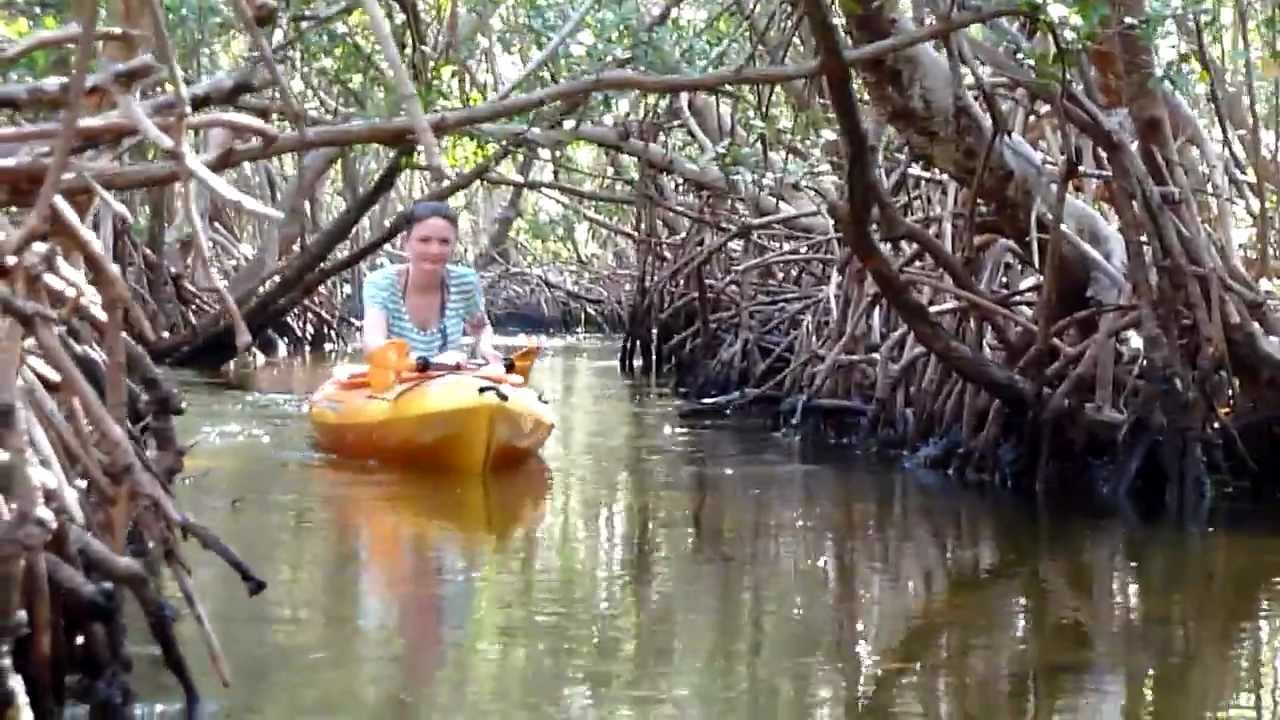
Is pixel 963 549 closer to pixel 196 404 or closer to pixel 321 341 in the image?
pixel 196 404

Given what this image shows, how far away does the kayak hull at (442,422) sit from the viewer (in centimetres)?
685

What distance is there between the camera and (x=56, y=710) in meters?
3.00

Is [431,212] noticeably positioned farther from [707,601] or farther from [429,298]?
[707,601]

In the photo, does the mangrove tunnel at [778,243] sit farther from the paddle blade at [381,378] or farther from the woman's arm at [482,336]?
the paddle blade at [381,378]

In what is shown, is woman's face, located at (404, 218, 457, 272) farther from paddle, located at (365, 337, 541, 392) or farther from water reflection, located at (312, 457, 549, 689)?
water reflection, located at (312, 457, 549, 689)

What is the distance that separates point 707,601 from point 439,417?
250cm

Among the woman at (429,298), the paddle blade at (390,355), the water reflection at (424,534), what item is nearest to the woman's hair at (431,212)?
the woman at (429,298)

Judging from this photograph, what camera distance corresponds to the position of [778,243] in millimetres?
11414

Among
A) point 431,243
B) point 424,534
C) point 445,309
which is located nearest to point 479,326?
point 445,309

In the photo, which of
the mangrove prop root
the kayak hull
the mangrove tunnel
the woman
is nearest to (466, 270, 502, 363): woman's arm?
the woman

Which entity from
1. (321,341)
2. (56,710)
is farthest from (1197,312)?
(321,341)

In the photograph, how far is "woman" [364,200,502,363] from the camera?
22.6 feet

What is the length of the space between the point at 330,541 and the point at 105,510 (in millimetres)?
2117

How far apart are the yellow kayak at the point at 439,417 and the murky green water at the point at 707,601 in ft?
0.51
